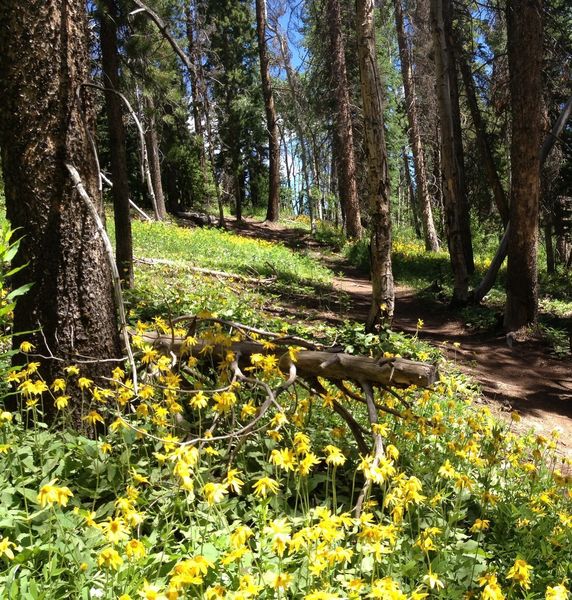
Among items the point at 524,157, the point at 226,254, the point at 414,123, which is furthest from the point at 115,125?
the point at 414,123

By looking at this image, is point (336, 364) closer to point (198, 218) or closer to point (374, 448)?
point (374, 448)

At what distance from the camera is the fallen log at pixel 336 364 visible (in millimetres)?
2975

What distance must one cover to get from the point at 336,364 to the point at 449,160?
361 inches

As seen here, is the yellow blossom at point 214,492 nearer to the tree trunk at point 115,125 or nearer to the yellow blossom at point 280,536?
the yellow blossom at point 280,536

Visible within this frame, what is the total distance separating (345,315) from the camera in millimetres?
9227

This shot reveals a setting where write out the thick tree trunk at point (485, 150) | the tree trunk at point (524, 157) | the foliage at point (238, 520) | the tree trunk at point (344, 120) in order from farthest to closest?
the tree trunk at point (344, 120)
the thick tree trunk at point (485, 150)
the tree trunk at point (524, 157)
the foliage at point (238, 520)

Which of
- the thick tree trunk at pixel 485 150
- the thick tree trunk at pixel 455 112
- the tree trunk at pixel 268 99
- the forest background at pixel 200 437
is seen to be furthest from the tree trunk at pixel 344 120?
the forest background at pixel 200 437

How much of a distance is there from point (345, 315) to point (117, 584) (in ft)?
24.8

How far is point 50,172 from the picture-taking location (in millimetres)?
2947

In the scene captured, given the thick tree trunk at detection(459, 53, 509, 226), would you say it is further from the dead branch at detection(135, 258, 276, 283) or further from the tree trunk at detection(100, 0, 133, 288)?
the tree trunk at detection(100, 0, 133, 288)

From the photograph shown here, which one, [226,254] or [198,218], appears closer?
[226,254]

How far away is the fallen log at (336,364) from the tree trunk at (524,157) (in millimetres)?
6663

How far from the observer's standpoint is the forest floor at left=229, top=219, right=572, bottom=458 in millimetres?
6199

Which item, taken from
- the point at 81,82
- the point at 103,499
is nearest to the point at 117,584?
the point at 103,499
